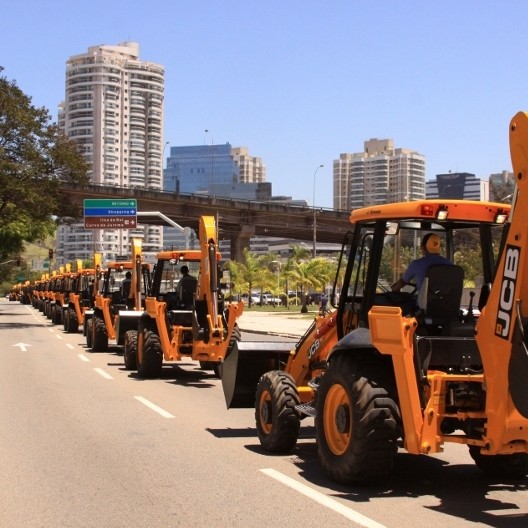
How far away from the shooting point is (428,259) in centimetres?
776

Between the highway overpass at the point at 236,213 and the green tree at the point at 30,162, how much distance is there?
1779 cm

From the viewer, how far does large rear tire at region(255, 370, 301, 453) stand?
29.0ft

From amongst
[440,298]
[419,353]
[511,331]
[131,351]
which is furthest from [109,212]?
[511,331]

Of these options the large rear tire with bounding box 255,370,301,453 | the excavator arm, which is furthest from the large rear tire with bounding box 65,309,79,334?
the excavator arm

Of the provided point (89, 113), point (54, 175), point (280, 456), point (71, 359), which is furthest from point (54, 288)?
point (89, 113)

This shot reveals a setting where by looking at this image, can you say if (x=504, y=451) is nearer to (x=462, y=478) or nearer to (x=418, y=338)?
(x=418, y=338)

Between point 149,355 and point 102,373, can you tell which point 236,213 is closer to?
point 102,373

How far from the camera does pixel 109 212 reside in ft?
167

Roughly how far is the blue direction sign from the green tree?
7.14 feet

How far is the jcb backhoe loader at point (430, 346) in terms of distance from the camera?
20.3 feet

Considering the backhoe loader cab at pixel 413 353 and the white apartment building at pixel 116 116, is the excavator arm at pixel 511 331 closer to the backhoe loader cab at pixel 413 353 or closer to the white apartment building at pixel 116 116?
the backhoe loader cab at pixel 413 353

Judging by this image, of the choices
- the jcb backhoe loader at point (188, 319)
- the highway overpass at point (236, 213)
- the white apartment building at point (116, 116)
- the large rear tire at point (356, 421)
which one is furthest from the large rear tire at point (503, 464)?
the white apartment building at point (116, 116)

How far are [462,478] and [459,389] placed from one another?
5.35 feet

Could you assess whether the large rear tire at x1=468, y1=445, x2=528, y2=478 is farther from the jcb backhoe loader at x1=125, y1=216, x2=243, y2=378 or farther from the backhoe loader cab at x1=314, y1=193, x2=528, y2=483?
the jcb backhoe loader at x1=125, y1=216, x2=243, y2=378
